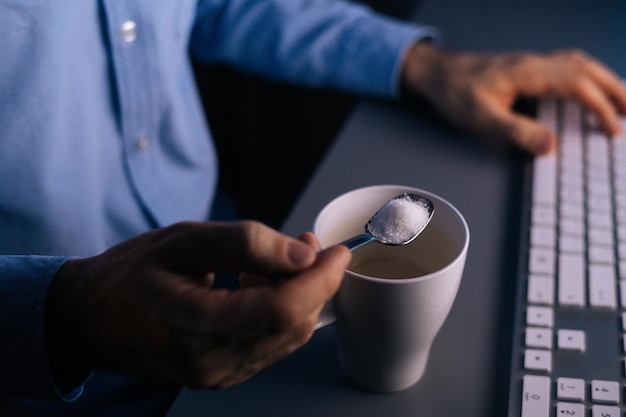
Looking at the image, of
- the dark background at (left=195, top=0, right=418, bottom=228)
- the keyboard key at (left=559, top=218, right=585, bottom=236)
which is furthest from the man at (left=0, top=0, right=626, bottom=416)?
the dark background at (left=195, top=0, right=418, bottom=228)

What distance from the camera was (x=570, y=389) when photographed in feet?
1.46

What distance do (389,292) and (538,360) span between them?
0.15 metres

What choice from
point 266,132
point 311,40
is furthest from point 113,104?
point 266,132

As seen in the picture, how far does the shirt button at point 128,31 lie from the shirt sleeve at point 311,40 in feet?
0.62

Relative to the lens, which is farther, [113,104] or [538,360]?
Result: [113,104]

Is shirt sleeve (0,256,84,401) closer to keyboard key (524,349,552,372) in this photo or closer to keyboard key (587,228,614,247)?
keyboard key (524,349,552,372)

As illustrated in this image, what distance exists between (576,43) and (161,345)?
726 mm

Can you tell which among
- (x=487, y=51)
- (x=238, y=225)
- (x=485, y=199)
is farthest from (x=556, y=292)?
(x=487, y=51)

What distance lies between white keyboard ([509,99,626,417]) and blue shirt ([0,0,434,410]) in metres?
0.25

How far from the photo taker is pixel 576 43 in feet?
2.84

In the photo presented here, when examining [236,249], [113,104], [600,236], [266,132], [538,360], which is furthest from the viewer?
[266,132]

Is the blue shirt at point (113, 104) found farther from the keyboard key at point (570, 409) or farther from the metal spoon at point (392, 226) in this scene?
the keyboard key at point (570, 409)

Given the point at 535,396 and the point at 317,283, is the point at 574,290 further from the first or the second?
the point at 317,283

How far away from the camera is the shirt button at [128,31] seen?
2.16ft
